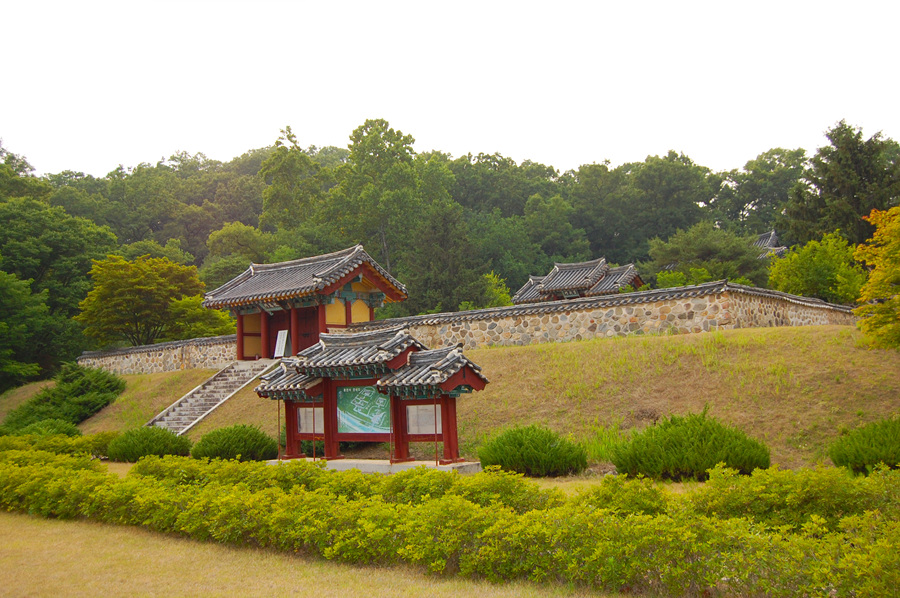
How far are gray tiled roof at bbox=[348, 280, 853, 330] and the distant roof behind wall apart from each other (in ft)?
49.5

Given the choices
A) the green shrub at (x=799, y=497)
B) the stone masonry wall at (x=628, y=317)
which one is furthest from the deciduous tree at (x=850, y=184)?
the green shrub at (x=799, y=497)

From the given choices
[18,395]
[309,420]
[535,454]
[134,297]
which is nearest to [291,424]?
[309,420]

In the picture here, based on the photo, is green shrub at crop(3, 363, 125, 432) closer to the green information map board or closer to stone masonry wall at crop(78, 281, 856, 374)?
stone masonry wall at crop(78, 281, 856, 374)

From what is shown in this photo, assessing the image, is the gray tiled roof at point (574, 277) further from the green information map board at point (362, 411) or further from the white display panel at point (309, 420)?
the green information map board at point (362, 411)

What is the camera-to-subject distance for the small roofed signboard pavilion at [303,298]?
2580 centimetres

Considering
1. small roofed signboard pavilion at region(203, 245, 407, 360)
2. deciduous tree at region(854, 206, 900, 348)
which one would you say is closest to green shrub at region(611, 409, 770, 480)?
deciduous tree at region(854, 206, 900, 348)

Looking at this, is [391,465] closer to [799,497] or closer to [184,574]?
[184,574]

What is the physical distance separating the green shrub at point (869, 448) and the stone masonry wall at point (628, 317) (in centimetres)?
804

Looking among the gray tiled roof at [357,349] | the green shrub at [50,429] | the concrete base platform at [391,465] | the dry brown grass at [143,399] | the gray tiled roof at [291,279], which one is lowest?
the concrete base platform at [391,465]

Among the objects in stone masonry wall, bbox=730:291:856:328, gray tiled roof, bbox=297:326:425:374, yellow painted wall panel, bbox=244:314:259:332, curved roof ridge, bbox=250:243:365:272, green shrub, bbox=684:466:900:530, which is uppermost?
curved roof ridge, bbox=250:243:365:272

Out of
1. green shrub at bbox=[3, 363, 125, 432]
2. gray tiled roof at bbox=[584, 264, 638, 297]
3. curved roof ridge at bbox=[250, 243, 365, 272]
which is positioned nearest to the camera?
green shrub at bbox=[3, 363, 125, 432]

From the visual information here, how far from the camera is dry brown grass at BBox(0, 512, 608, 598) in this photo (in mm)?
6684

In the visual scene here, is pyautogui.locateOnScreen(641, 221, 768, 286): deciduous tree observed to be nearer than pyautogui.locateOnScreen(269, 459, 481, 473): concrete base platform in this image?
No

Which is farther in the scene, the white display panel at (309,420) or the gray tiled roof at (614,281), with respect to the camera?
the gray tiled roof at (614,281)
